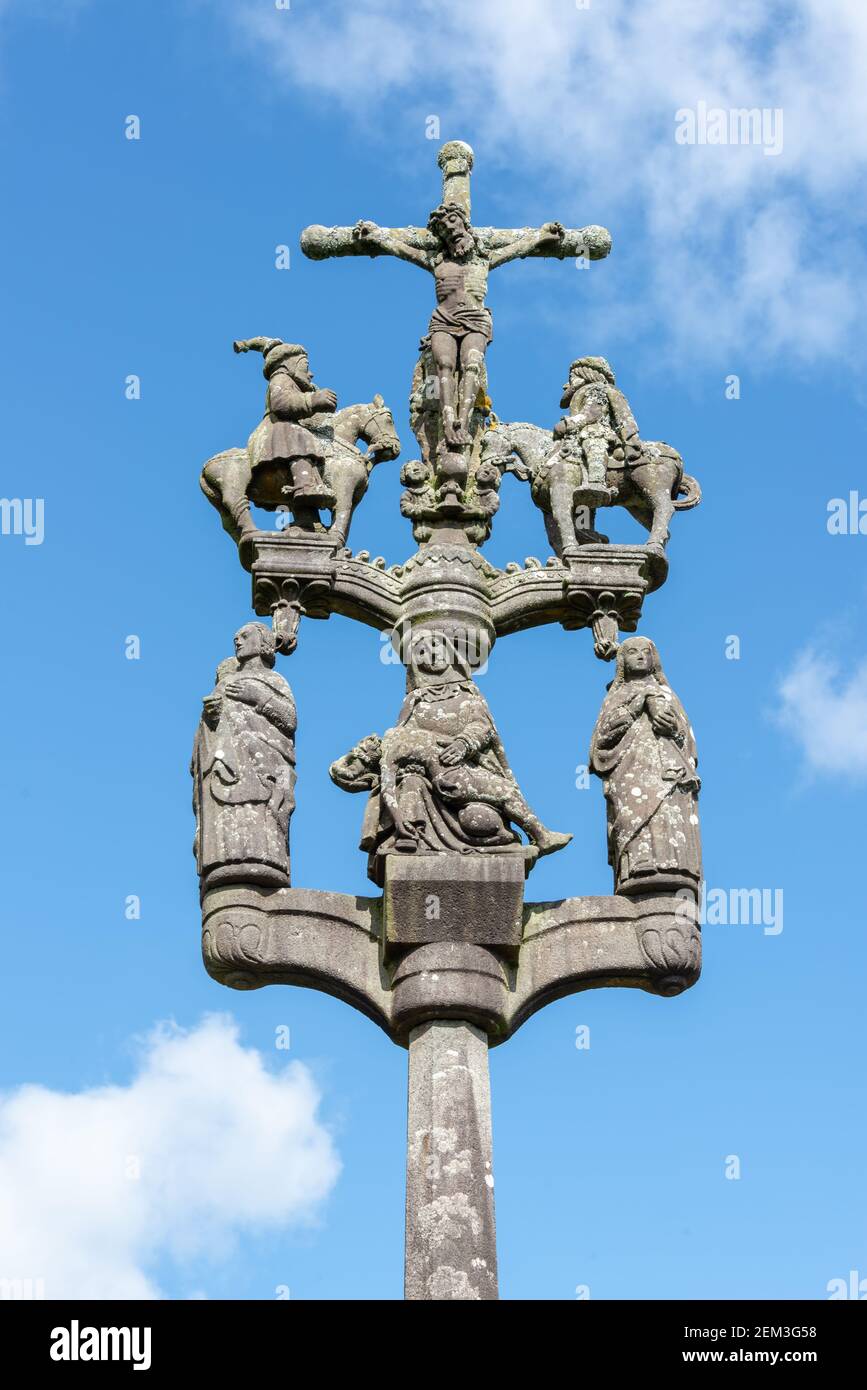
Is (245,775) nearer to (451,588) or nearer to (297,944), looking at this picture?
(297,944)

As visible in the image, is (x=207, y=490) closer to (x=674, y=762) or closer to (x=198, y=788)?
(x=198, y=788)

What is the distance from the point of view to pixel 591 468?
58.2 ft

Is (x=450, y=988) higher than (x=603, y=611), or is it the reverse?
(x=603, y=611)

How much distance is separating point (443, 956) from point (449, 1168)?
1.30 m

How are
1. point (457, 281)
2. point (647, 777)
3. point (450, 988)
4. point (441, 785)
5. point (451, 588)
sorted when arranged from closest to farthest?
point (450, 988) < point (441, 785) < point (647, 777) < point (451, 588) < point (457, 281)

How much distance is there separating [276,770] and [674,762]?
2.49 m

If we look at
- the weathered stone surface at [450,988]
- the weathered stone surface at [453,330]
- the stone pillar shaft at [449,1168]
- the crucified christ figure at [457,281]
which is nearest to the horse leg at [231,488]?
the weathered stone surface at [453,330]

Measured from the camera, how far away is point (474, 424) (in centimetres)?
1803

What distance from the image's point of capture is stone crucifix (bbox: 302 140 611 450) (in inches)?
701

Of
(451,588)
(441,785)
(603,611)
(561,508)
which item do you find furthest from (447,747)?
(561,508)

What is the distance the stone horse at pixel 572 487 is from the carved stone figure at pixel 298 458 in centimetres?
81

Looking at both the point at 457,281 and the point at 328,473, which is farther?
the point at 457,281

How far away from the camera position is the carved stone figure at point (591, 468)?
17641 millimetres

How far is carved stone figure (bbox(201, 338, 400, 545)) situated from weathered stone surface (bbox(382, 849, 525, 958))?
9.39 feet
